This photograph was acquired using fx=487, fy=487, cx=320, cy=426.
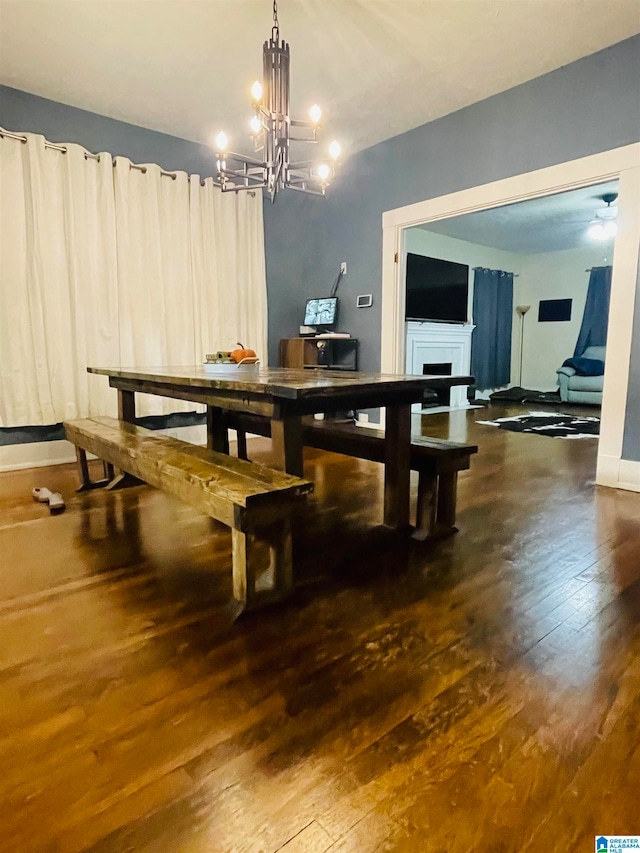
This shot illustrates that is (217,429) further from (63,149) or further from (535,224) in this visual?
(535,224)

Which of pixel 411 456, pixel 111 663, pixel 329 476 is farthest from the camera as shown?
pixel 329 476

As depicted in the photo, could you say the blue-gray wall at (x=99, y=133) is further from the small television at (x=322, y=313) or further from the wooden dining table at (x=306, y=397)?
the wooden dining table at (x=306, y=397)

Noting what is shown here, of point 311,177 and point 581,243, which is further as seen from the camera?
point 581,243

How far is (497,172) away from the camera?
3307 mm

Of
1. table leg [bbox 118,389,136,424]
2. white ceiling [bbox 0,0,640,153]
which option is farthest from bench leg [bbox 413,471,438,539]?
white ceiling [bbox 0,0,640,153]

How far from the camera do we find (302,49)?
275cm

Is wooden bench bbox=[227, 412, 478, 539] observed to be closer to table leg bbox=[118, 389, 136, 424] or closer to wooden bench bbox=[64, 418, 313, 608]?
wooden bench bbox=[64, 418, 313, 608]

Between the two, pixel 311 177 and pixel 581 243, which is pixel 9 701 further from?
pixel 581 243

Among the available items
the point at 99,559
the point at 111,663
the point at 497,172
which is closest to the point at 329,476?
the point at 99,559

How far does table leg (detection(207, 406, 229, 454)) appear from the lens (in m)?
2.81

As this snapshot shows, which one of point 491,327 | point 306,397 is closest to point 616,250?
point 306,397

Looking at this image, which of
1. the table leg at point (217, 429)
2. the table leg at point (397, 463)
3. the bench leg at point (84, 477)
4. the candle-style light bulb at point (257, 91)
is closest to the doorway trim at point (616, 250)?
the table leg at point (397, 463)

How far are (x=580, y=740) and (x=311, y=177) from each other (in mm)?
2700

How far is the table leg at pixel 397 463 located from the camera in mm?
2068
